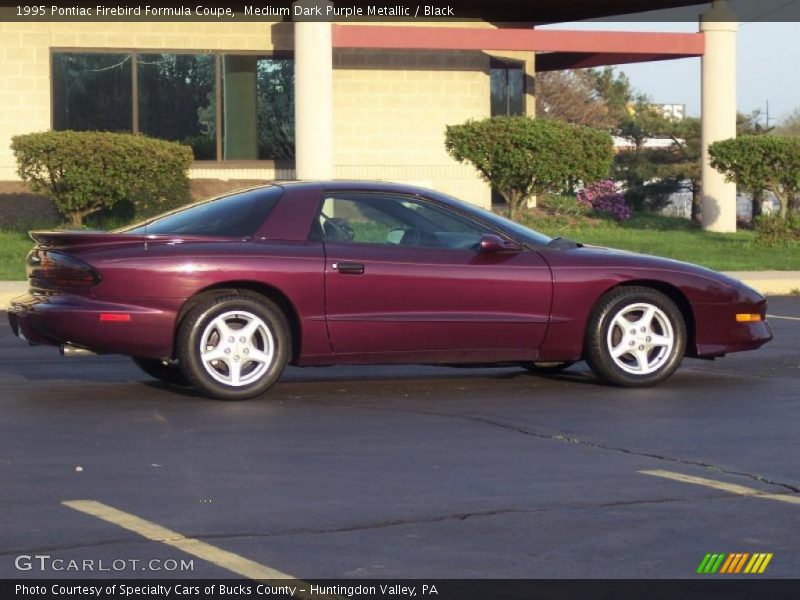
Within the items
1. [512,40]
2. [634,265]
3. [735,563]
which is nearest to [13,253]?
[512,40]

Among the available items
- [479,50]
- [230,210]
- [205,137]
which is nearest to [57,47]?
[205,137]

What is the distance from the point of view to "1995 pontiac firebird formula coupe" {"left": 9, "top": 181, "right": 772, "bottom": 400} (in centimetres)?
955

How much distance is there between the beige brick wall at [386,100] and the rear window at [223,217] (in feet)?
58.0

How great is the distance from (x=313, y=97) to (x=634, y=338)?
16829 millimetres

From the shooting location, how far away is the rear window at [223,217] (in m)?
9.91

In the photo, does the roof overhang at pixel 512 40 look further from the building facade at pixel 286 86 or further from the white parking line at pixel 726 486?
the white parking line at pixel 726 486

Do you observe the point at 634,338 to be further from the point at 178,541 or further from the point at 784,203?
the point at 784,203

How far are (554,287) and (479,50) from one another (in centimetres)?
1885

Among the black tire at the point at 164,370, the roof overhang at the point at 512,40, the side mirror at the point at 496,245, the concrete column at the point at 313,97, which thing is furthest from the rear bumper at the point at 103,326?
the roof overhang at the point at 512,40

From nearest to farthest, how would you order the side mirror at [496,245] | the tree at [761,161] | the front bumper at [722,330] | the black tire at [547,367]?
1. the side mirror at [496,245]
2. the front bumper at [722,330]
3. the black tire at [547,367]
4. the tree at [761,161]

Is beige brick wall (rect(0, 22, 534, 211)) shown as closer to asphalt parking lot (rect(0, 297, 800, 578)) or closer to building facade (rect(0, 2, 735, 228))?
building facade (rect(0, 2, 735, 228))

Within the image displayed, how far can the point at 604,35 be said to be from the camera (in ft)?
90.5

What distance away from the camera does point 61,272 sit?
9578 millimetres

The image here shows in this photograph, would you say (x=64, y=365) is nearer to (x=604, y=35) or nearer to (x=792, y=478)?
(x=792, y=478)
